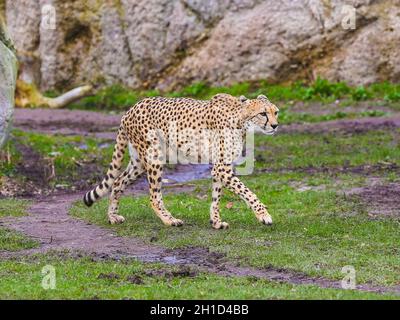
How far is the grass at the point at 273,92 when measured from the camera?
22.5m

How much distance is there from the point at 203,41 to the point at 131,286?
57.9 feet

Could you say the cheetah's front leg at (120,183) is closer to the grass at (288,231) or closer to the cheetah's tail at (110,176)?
the cheetah's tail at (110,176)

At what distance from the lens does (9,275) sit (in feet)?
29.9

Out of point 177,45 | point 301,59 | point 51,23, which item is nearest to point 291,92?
point 301,59

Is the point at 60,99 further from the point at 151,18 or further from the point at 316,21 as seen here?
the point at 316,21

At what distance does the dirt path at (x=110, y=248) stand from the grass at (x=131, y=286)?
0.34 metres

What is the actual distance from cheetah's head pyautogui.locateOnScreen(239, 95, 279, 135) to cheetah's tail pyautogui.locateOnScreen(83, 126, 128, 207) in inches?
73.7

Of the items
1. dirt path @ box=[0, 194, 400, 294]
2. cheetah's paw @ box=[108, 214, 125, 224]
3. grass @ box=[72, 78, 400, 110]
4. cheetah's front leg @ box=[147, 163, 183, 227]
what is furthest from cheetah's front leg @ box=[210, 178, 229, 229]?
grass @ box=[72, 78, 400, 110]

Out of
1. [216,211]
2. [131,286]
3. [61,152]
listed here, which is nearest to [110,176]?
[216,211]

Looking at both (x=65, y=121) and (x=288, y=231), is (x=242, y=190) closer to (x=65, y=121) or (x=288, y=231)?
(x=288, y=231)

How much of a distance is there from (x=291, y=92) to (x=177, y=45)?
13.5 feet

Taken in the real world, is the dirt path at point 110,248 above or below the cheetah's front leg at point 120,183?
below

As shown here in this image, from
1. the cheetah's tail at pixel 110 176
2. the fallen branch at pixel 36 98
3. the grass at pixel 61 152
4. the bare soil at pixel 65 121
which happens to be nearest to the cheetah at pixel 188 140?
the cheetah's tail at pixel 110 176

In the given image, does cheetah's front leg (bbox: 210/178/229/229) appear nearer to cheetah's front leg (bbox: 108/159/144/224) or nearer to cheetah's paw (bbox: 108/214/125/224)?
cheetah's front leg (bbox: 108/159/144/224)
